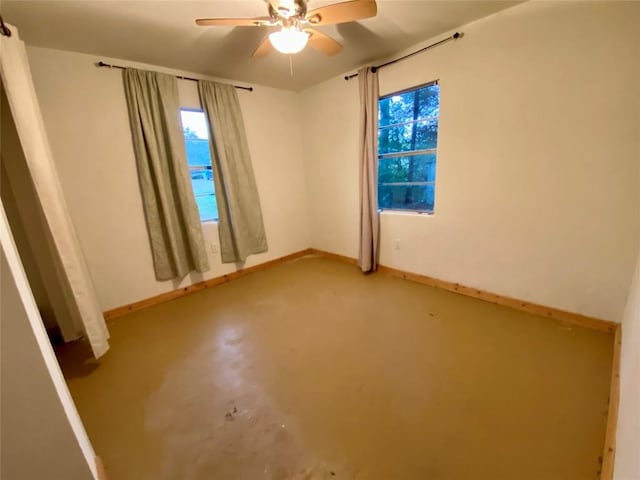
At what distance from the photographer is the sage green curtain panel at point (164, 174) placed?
244 cm

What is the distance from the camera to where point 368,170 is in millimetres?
2934

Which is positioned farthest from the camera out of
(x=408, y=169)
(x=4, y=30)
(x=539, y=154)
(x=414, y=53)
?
(x=408, y=169)

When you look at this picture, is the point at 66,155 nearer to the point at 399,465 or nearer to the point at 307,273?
the point at 307,273

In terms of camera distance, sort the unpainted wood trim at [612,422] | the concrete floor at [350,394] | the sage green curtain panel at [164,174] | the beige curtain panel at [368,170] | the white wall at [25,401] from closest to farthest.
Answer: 1. the white wall at [25,401]
2. the unpainted wood trim at [612,422]
3. the concrete floor at [350,394]
4. the sage green curtain panel at [164,174]
5. the beige curtain panel at [368,170]

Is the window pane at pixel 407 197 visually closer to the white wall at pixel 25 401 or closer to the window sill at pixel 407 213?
the window sill at pixel 407 213

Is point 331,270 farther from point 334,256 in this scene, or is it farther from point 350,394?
point 350,394

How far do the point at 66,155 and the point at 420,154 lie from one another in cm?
315

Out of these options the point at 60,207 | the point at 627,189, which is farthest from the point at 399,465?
the point at 60,207

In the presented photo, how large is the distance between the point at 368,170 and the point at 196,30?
190cm

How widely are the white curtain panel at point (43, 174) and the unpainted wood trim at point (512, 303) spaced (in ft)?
8.89

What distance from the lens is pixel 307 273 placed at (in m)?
3.37

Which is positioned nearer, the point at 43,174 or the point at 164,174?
the point at 43,174

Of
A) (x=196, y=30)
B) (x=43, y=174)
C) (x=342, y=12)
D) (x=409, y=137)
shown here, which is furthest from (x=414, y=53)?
(x=43, y=174)

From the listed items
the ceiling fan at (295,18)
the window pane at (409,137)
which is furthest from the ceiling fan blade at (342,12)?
the window pane at (409,137)
